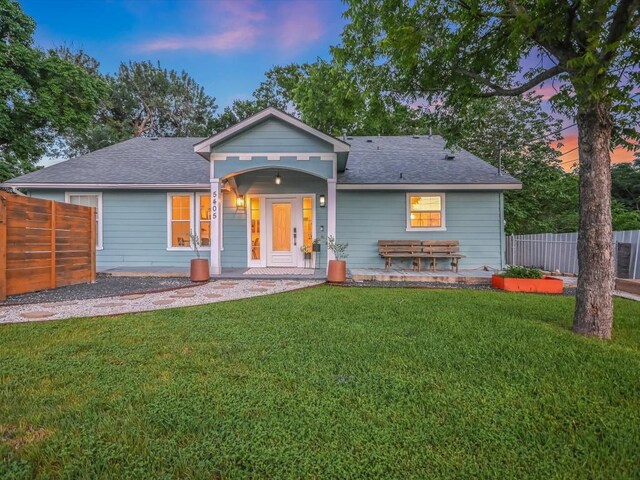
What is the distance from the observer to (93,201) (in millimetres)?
9672

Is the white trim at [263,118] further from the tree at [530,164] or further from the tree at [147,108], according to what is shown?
the tree at [147,108]

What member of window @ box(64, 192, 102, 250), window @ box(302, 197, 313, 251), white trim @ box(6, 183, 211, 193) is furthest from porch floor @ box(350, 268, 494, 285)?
window @ box(64, 192, 102, 250)

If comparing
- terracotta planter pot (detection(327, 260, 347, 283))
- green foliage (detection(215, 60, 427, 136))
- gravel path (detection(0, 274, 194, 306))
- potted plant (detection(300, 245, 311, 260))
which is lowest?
gravel path (detection(0, 274, 194, 306))

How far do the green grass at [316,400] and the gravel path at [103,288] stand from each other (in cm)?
193

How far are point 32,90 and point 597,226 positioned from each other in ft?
58.0

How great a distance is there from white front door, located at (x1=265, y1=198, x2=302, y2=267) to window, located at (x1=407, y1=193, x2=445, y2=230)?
3491 millimetres

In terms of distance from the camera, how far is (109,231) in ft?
31.8

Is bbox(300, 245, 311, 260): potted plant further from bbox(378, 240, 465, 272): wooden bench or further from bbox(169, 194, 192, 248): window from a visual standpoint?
bbox(169, 194, 192, 248): window

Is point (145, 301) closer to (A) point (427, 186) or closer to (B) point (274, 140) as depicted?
(B) point (274, 140)

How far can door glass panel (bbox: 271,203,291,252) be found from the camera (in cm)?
980

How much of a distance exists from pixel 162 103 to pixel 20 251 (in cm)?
2267

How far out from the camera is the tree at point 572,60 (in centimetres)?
355

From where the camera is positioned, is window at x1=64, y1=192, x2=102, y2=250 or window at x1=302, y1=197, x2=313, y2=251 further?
window at x1=302, y1=197, x2=313, y2=251

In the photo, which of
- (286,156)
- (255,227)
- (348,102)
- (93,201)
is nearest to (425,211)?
(348,102)
